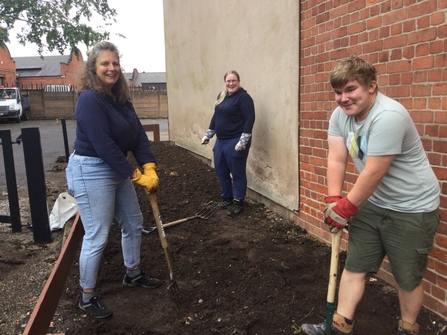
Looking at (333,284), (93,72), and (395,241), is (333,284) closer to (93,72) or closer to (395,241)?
(395,241)

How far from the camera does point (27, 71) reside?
50375 millimetres

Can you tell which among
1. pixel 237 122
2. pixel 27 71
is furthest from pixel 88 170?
pixel 27 71

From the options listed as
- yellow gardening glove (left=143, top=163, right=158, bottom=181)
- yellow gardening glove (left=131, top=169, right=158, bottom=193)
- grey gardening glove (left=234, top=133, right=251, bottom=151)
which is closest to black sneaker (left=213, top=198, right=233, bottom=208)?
grey gardening glove (left=234, top=133, right=251, bottom=151)

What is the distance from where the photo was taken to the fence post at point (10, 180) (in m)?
4.59

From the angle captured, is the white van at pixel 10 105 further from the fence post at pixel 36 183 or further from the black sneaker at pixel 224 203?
the black sneaker at pixel 224 203

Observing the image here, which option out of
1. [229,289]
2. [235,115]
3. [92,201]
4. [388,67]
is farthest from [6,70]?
[388,67]

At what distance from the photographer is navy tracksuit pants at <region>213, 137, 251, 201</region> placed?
5.44 m

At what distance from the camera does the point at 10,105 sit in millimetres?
26000

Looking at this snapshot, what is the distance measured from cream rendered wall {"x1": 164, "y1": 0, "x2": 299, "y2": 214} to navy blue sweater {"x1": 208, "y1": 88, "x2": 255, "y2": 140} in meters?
0.26

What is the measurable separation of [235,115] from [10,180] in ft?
9.22

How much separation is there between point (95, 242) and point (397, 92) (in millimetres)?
2502

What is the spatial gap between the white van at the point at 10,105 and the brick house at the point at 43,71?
21.6 meters

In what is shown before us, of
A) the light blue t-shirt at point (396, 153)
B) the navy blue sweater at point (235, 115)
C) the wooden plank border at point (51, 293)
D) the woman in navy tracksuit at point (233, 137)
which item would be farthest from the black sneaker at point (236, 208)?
the light blue t-shirt at point (396, 153)

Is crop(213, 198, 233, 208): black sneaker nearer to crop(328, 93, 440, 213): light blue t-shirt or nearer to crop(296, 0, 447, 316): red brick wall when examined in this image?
crop(296, 0, 447, 316): red brick wall
